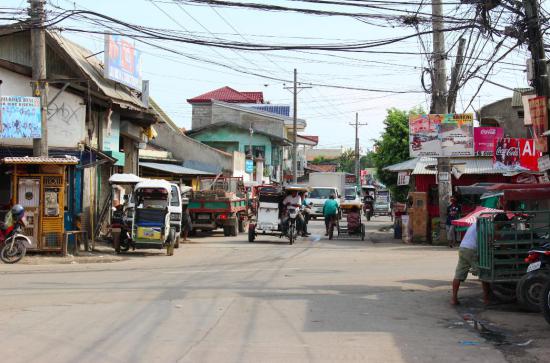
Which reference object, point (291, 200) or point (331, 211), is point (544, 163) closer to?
point (291, 200)

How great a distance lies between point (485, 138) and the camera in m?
28.2

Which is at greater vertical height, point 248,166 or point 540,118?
point 248,166

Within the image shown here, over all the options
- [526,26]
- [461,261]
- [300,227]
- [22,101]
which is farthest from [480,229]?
[300,227]

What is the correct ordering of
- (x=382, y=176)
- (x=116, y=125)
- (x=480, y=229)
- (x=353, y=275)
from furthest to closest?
(x=382, y=176) → (x=116, y=125) → (x=353, y=275) → (x=480, y=229)

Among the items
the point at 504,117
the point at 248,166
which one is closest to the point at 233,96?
the point at 248,166

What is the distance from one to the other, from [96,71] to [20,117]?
23.9ft

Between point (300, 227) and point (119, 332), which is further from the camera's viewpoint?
point (300, 227)

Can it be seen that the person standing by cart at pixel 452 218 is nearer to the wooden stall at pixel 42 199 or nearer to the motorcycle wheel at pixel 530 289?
the wooden stall at pixel 42 199

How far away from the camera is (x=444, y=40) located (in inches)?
949

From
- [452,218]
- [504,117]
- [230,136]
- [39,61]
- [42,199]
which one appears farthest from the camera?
[230,136]

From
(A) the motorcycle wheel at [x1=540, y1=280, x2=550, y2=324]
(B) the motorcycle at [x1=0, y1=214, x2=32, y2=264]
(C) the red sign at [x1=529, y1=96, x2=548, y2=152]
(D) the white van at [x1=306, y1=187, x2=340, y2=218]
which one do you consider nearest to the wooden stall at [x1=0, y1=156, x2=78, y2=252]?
(B) the motorcycle at [x1=0, y1=214, x2=32, y2=264]

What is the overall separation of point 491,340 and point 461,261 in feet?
9.80

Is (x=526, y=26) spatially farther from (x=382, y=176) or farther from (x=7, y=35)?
(x=382, y=176)

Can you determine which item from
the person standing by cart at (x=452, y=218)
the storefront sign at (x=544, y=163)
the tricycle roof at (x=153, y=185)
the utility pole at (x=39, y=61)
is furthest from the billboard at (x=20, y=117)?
the person standing by cart at (x=452, y=218)
